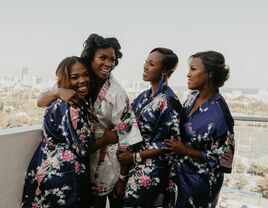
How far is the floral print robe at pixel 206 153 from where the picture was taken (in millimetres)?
1672

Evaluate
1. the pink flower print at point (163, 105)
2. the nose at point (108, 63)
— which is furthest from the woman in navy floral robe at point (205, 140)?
the nose at point (108, 63)

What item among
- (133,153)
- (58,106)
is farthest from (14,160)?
(133,153)

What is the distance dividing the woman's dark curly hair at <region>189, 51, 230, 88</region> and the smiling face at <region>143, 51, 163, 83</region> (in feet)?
0.69

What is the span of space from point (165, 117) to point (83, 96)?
1.43 ft

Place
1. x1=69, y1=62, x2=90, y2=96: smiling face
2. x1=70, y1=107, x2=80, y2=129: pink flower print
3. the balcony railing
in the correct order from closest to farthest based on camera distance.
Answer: x1=70, y1=107, x2=80, y2=129: pink flower print, x1=69, y1=62, x2=90, y2=96: smiling face, the balcony railing

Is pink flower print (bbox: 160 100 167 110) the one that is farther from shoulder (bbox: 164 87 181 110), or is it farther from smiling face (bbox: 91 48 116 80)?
smiling face (bbox: 91 48 116 80)

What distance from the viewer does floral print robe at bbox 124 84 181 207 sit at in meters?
1.72

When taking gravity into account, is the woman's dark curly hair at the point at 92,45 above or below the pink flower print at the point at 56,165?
above

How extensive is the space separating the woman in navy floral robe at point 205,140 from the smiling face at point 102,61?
0.44 metres

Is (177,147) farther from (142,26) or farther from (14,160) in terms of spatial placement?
(142,26)

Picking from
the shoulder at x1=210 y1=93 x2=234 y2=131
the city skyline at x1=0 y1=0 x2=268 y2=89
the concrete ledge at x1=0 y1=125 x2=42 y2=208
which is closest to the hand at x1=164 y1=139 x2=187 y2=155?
the shoulder at x1=210 y1=93 x2=234 y2=131

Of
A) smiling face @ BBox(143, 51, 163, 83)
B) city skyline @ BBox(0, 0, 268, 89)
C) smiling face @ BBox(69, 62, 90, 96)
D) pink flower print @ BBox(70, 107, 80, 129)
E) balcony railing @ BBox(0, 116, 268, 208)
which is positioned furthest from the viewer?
city skyline @ BBox(0, 0, 268, 89)

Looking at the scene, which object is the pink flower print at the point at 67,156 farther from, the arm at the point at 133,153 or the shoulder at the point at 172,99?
the shoulder at the point at 172,99

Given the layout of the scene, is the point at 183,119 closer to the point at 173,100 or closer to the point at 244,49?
the point at 173,100
